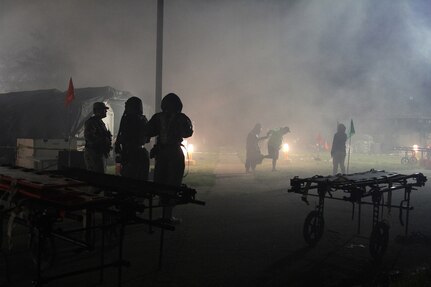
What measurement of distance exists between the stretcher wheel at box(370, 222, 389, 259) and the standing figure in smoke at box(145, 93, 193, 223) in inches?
133

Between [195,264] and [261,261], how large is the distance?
35.7 inches

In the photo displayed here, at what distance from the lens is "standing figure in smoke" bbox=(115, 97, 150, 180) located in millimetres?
7305

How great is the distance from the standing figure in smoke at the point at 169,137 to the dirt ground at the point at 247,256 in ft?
3.31

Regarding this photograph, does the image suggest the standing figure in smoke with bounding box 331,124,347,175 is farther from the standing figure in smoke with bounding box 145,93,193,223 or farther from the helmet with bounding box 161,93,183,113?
the helmet with bounding box 161,93,183,113

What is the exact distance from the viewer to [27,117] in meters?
16.5

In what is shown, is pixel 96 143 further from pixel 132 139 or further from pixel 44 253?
pixel 44 253

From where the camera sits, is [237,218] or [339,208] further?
[339,208]

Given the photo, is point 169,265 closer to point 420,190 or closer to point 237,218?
point 237,218

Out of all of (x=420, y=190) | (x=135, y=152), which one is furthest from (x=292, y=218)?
(x=420, y=190)

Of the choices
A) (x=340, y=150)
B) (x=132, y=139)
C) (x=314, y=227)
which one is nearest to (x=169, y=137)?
(x=132, y=139)

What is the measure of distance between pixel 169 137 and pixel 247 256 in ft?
8.55

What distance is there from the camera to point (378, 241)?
18.1 feet

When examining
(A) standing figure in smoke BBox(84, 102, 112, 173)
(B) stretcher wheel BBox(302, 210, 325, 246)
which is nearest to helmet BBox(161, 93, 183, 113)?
(A) standing figure in smoke BBox(84, 102, 112, 173)

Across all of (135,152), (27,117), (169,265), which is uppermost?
(27,117)
